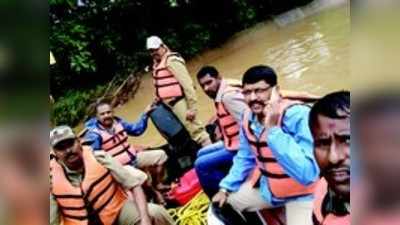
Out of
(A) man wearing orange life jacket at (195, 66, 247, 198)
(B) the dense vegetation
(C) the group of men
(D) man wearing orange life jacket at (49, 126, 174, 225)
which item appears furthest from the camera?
(B) the dense vegetation

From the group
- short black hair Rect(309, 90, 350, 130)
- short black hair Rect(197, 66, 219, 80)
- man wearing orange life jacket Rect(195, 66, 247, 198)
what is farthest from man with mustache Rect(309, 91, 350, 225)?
short black hair Rect(197, 66, 219, 80)

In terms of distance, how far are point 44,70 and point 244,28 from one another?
141 cm

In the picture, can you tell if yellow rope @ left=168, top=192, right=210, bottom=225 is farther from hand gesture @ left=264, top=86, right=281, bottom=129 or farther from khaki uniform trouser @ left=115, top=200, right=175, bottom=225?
hand gesture @ left=264, top=86, right=281, bottom=129

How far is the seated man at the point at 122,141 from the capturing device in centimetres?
233

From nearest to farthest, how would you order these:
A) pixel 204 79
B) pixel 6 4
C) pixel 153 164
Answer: pixel 6 4, pixel 204 79, pixel 153 164

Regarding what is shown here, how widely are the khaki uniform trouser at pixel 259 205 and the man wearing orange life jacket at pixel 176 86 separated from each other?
0.74 feet

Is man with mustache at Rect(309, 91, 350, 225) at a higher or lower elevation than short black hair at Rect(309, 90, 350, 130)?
lower

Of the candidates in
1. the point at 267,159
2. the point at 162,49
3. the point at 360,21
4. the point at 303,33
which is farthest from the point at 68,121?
the point at 360,21

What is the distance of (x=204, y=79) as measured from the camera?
2.21m

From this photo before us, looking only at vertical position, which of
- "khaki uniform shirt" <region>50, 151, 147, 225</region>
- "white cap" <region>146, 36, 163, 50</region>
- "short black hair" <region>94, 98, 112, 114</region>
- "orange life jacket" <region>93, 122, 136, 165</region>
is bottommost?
"khaki uniform shirt" <region>50, 151, 147, 225</region>

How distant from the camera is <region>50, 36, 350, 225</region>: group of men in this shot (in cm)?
187

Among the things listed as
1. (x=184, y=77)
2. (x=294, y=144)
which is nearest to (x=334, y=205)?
(x=294, y=144)

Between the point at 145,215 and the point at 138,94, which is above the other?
the point at 138,94

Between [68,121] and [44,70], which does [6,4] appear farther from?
[68,121]
